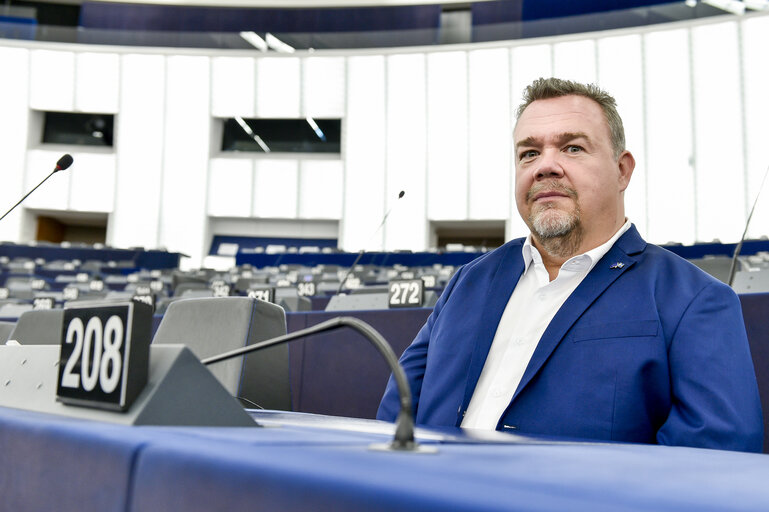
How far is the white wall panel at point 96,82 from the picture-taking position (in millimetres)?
16188

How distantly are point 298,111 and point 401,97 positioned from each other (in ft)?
7.83

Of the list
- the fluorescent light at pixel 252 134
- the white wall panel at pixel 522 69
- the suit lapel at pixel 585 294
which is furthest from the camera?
the fluorescent light at pixel 252 134

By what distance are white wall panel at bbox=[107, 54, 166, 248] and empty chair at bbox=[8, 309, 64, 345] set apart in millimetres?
13960

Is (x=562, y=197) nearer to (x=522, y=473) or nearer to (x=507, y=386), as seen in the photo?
(x=507, y=386)

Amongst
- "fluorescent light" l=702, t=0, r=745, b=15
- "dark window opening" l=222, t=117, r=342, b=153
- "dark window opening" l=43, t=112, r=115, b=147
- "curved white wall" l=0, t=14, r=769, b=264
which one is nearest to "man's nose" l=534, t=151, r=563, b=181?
"curved white wall" l=0, t=14, r=769, b=264

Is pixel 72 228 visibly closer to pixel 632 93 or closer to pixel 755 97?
pixel 632 93

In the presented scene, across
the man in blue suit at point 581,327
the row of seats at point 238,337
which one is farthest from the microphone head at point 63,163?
the man in blue suit at point 581,327

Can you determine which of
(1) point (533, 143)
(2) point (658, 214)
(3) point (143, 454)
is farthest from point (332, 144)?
(3) point (143, 454)

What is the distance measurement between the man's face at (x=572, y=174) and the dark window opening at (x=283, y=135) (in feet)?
50.1

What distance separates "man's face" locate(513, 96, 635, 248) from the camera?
154 centimetres

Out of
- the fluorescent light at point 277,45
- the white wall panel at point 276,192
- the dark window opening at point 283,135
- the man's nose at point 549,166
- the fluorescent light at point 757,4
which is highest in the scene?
the fluorescent light at point 277,45

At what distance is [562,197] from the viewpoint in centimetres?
155

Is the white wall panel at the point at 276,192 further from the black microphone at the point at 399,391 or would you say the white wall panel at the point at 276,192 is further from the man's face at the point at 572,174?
Result: the black microphone at the point at 399,391

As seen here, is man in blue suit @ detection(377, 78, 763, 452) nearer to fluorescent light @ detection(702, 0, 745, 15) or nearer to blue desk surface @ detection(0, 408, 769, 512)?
blue desk surface @ detection(0, 408, 769, 512)
